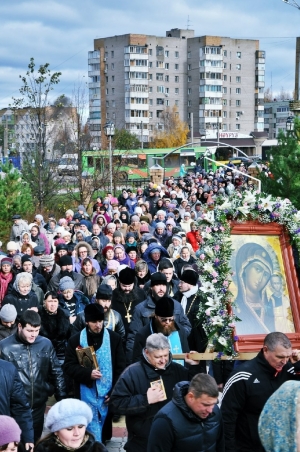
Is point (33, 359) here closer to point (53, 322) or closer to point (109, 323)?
point (109, 323)

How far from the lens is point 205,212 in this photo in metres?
8.21

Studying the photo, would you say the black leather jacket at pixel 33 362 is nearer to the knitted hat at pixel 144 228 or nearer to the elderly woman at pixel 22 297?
the elderly woman at pixel 22 297

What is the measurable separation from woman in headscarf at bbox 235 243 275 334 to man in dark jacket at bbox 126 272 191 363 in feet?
2.38

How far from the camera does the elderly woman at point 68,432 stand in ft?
14.8

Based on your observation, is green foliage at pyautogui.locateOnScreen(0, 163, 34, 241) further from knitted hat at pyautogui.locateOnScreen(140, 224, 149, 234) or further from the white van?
the white van

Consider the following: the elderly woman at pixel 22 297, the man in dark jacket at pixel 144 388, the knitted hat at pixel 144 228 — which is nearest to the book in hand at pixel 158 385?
the man in dark jacket at pixel 144 388

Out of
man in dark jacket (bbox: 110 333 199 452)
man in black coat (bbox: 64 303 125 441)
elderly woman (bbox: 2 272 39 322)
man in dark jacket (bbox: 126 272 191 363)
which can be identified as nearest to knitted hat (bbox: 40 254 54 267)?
elderly woman (bbox: 2 272 39 322)

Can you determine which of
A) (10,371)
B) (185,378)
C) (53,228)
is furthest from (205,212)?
(53,228)

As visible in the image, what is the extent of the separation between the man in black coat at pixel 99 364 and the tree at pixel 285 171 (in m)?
10.8

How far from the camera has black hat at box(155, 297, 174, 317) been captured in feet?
22.9

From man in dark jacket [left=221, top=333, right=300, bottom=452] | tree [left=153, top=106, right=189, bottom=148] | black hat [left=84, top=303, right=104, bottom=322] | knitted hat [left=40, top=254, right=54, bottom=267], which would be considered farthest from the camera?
tree [left=153, top=106, right=189, bottom=148]

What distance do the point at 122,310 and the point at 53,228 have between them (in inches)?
348

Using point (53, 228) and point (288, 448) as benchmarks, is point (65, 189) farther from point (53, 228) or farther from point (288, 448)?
point (288, 448)

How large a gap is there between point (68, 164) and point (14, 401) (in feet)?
86.8
